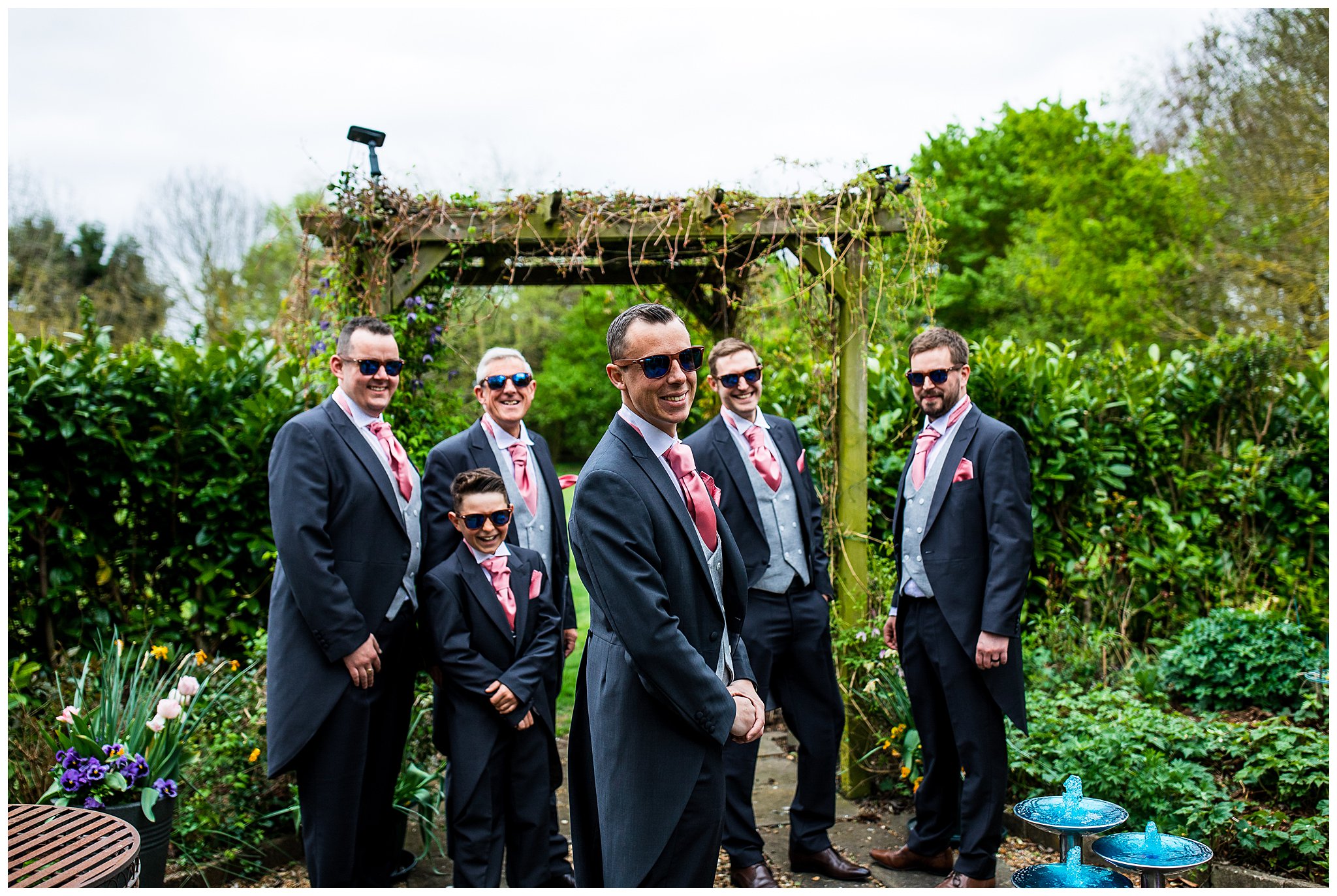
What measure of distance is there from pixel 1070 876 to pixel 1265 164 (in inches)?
596

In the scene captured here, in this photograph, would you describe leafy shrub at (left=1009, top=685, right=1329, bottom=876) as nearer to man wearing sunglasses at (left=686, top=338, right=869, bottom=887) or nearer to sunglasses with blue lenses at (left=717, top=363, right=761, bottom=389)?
man wearing sunglasses at (left=686, top=338, right=869, bottom=887)

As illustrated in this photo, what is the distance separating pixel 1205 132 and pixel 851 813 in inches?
631

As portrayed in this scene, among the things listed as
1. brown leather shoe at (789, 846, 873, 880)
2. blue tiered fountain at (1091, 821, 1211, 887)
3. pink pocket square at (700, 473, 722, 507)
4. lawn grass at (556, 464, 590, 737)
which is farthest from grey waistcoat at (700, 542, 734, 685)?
brown leather shoe at (789, 846, 873, 880)

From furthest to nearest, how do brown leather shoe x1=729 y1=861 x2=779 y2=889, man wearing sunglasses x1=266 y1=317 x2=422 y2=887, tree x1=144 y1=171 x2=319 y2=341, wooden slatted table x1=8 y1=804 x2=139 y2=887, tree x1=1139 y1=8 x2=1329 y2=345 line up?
tree x1=144 y1=171 x2=319 y2=341, tree x1=1139 y1=8 x2=1329 y2=345, brown leather shoe x1=729 y1=861 x2=779 y2=889, man wearing sunglasses x1=266 y1=317 x2=422 y2=887, wooden slatted table x1=8 y1=804 x2=139 y2=887

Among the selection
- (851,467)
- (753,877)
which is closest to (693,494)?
(753,877)

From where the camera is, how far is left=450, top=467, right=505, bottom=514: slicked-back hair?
3357 mm

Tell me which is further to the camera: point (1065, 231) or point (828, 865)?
point (1065, 231)

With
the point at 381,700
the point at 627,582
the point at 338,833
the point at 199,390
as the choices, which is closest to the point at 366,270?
the point at 199,390

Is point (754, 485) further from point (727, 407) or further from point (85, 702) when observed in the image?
point (85, 702)

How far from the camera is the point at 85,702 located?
4129mm

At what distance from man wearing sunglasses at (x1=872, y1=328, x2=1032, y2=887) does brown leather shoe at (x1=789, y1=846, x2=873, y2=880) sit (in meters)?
0.16

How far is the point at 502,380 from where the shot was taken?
3.71m

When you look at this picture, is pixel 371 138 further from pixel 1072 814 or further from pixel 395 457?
pixel 1072 814

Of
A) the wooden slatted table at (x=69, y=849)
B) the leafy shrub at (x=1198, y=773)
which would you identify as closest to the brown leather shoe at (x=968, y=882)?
the leafy shrub at (x=1198, y=773)
